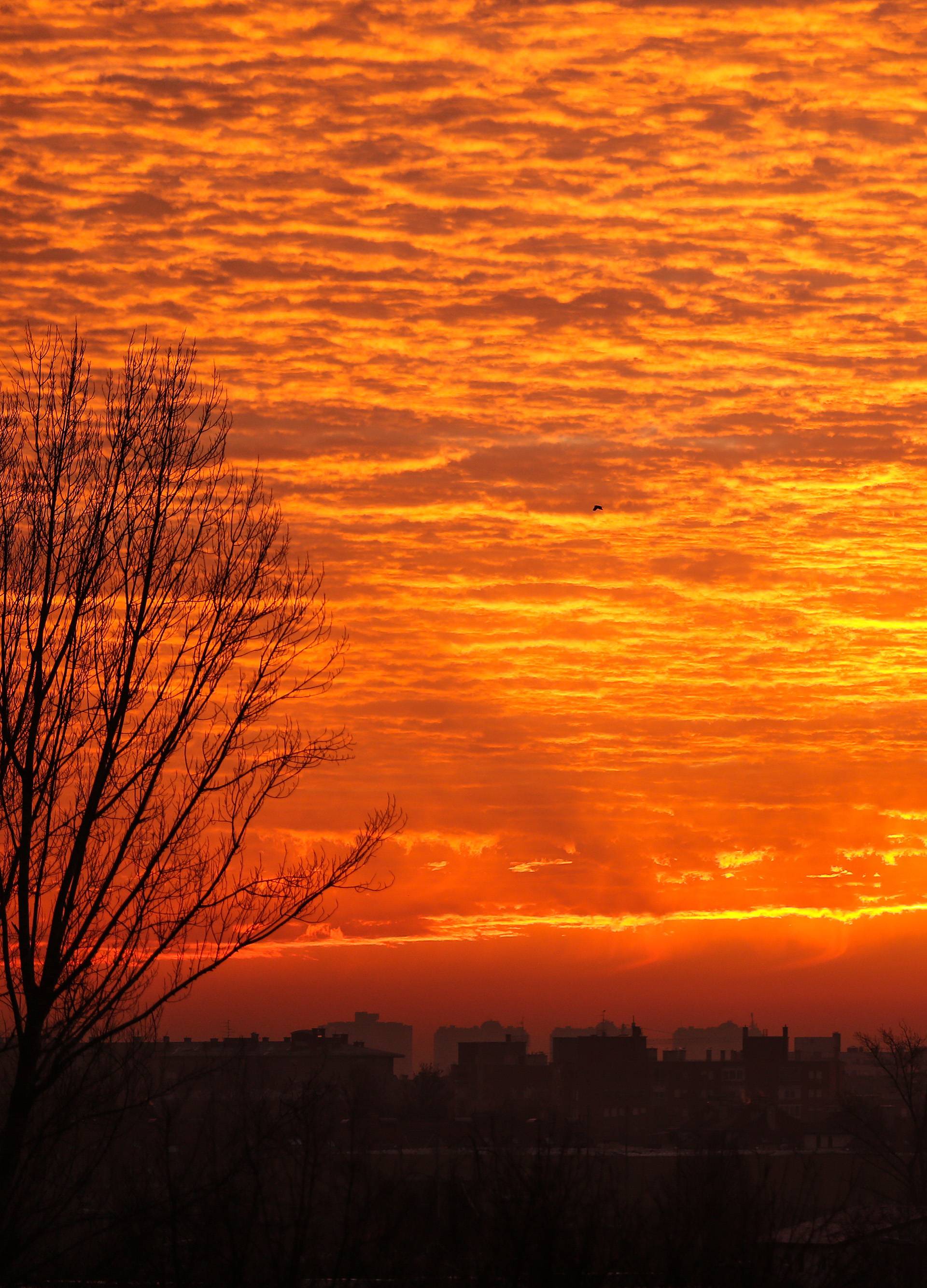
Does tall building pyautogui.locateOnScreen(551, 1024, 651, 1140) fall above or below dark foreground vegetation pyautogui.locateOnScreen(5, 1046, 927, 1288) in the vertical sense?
below

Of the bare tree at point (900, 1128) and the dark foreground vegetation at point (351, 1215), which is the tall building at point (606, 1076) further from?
the dark foreground vegetation at point (351, 1215)

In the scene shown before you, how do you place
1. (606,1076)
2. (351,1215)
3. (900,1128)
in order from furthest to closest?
(606,1076) → (900,1128) → (351,1215)

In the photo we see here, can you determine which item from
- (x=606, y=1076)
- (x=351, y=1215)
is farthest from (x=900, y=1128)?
(x=351, y=1215)

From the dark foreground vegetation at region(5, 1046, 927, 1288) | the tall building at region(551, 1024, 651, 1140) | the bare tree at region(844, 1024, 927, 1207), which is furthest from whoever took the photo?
the tall building at region(551, 1024, 651, 1140)

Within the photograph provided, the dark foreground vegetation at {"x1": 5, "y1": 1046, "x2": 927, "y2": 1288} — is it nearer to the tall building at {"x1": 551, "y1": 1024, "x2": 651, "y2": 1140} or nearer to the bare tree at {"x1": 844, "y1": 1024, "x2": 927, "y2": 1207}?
the bare tree at {"x1": 844, "y1": 1024, "x2": 927, "y2": 1207}

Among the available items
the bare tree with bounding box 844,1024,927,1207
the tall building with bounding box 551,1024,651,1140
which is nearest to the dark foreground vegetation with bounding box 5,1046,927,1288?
the bare tree with bounding box 844,1024,927,1207

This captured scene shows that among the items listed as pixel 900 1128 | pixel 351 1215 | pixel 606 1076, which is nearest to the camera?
pixel 351 1215

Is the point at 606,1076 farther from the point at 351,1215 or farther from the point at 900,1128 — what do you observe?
the point at 351,1215

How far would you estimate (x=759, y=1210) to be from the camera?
1382cm

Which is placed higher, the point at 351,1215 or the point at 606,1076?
the point at 351,1215

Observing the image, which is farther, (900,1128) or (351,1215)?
(900,1128)

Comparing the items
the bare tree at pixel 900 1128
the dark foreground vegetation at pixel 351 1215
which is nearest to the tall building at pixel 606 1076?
Answer: the bare tree at pixel 900 1128

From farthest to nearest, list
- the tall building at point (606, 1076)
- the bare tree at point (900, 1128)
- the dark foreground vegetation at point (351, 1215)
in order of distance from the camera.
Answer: the tall building at point (606, 1076) < the bare tree at point (900, 1128) < the dark foreground vegetation at point (351, 1215)

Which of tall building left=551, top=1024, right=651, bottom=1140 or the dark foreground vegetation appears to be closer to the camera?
the dark foreground vegetation
